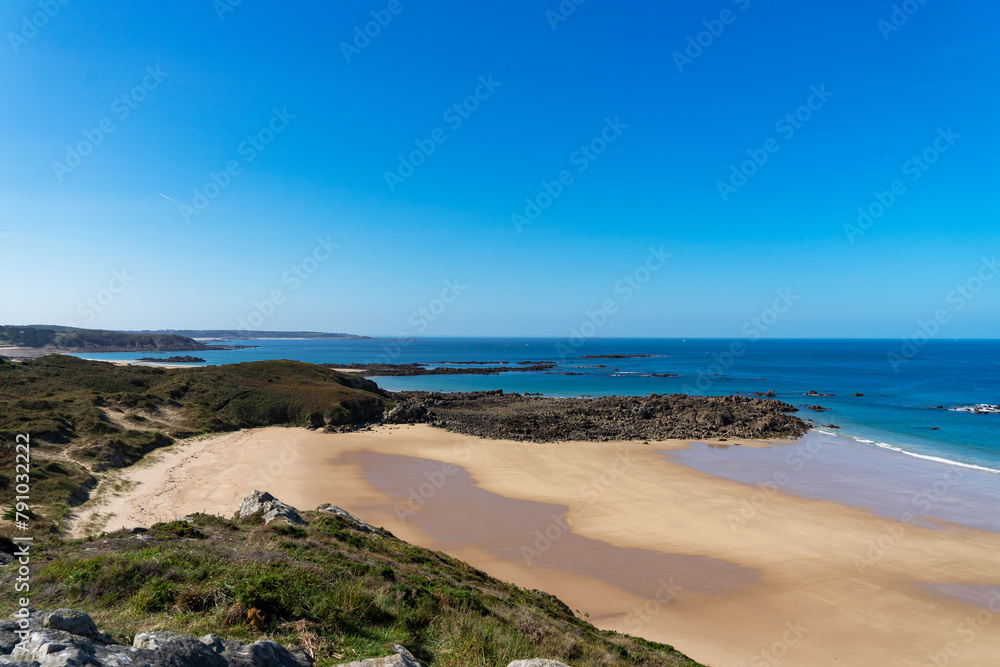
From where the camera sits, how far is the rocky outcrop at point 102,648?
13.5 ft

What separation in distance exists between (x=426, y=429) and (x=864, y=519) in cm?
3012

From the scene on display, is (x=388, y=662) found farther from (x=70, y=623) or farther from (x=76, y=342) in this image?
(x=76, y=342)

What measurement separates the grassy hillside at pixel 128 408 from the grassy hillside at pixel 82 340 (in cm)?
12711

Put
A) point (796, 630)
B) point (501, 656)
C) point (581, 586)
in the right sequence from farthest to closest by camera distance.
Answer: point (581, 586) < point (796, 630) < point (501, 656)

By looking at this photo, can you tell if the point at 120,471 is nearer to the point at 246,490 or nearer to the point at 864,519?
the point at 246,490

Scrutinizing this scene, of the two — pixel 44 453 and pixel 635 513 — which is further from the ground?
pixel 44 453

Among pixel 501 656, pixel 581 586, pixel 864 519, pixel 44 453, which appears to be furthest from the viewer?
pixel 44 453

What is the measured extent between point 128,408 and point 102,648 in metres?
35.5

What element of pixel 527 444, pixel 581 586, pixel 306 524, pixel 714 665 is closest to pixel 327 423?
pixel 527 444

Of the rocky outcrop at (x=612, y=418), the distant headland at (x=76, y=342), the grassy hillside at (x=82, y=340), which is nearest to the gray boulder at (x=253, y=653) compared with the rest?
the rocky outcrop at (x=612, y=418)

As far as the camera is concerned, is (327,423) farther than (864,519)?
Yes

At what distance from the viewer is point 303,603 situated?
716 cm

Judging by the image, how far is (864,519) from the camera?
64.7 feet

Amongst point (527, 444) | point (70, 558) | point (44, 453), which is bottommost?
point (527, 444)
